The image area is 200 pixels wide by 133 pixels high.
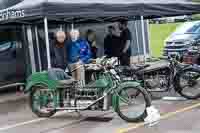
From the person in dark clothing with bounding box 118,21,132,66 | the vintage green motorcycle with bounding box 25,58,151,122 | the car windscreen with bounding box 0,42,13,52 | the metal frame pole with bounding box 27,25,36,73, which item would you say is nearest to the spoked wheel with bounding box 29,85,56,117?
the vintage green motorcycle with bounding box 25,58,151,122

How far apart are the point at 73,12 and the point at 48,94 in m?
2.18

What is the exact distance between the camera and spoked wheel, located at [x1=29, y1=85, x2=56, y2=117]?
912 cm

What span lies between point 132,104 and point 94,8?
10.5ft

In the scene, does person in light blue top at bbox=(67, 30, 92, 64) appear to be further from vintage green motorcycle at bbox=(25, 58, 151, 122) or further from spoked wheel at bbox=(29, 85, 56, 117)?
spoked wheel at bbox=(29, 85, 56, 117)

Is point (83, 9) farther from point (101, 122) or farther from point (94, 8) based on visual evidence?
point (101, 122)

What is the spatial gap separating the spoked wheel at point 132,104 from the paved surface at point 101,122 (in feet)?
0.49

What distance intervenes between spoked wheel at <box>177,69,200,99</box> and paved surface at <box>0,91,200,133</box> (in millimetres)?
255

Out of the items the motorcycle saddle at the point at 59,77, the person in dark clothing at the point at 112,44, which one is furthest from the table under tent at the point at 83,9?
the motorcycle saddle at the point at 59,77

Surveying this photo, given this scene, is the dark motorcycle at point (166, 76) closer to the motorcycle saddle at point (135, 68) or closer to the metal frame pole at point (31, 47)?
the motorcycle saddle at point (135, 68)

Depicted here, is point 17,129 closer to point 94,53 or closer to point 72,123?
point 72,123

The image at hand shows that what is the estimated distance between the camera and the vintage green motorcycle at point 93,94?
8369 mm

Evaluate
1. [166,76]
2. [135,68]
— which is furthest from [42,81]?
[166,76]

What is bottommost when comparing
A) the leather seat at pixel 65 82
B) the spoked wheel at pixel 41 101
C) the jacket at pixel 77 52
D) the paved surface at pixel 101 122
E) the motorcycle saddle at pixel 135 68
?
the paved surface at pixel 101 122

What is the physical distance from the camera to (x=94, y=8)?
35.6 ft
